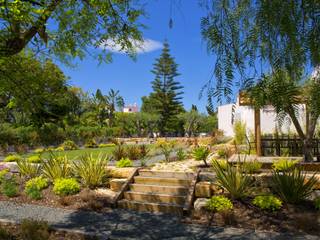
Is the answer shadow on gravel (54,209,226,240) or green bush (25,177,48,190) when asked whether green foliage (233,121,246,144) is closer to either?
green bush (25,177,48,190)

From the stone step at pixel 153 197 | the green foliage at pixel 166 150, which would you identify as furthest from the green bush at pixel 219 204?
the green foliage at pixel 166 150

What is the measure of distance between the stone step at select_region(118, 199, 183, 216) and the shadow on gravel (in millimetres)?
216

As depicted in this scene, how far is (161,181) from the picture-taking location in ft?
25.8

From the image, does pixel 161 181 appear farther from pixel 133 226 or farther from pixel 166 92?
pixel 166 92

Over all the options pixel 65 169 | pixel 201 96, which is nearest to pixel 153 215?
pixel 65 169

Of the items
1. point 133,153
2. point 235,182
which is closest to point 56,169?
point 133,153

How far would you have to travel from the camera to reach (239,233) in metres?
5.50

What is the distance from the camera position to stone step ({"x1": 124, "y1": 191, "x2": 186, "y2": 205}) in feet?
23.2

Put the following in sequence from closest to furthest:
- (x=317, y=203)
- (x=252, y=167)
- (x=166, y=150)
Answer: (x=317, y=203) < (x=252, y=167) < (x=166, y=150)

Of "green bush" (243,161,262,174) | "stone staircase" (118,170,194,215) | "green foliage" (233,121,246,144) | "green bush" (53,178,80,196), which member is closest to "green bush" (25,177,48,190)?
"green bush" (53,178,80,196)

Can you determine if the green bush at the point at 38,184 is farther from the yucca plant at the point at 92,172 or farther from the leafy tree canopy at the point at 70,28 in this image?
the leafy tree canopy at the point at 70,28

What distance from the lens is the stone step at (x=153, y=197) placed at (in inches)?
279

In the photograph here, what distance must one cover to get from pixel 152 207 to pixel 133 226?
1045 mm

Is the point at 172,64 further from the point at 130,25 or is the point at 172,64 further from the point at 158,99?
the point at 130,25
